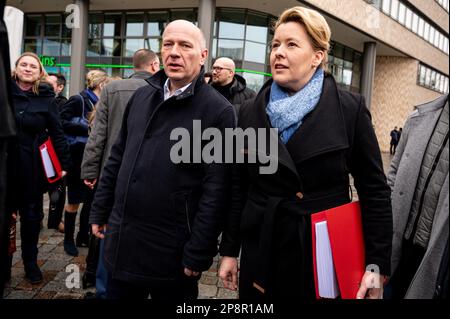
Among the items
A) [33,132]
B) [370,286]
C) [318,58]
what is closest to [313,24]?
[318,58]

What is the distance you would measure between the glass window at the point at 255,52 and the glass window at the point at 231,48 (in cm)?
32

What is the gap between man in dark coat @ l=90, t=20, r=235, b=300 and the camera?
1979 millimetres

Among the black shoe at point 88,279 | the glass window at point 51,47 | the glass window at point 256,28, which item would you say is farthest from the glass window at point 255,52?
the black shoe at point 88,279

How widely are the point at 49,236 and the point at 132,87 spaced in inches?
104

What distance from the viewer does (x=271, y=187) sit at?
180 cm

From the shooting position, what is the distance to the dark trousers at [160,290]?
2.05 meters

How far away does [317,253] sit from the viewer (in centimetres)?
166

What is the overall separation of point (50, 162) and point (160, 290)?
Answer: 2.12 m

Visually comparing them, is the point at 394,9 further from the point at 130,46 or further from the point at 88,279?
the point at 88,279

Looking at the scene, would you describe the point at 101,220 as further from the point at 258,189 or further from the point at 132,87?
the point at 132,87

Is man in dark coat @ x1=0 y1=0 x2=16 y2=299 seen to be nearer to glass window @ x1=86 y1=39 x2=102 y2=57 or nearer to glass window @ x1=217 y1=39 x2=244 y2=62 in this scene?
glass window @ x1=217 y1=39 x2=244 y2=62

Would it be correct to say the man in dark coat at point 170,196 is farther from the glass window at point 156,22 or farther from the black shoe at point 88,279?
the glass window at point 156,22

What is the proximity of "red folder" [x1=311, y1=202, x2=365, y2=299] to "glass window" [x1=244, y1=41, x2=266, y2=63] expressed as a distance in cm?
1824

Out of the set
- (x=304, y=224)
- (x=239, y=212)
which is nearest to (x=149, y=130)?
(x=239, y=212)
